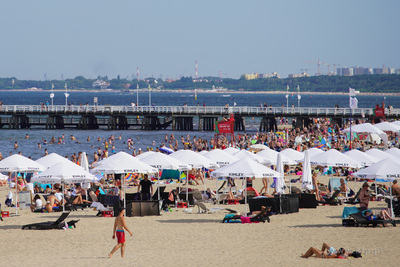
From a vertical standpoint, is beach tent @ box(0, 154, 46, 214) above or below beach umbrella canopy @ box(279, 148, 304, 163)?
above

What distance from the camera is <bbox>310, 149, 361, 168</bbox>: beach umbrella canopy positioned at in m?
21.4

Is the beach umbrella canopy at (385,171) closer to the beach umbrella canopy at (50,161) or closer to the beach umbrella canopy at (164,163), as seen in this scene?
the beach umbrella canopy at (164,163)

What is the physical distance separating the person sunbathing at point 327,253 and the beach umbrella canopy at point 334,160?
29.9ft

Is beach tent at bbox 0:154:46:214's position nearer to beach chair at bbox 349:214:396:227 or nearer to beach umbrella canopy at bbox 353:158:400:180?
beach chair at bbox 349:214:396:227

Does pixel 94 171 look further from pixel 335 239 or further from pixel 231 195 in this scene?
pixel 335 239

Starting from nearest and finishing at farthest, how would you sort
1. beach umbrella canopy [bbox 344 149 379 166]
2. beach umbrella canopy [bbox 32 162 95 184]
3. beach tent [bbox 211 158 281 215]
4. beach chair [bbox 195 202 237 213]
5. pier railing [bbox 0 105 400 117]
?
beach tent [bbox 211 158 281 215] → beach umbrella canopy [bbox 32 162 95 184] → beach chair [bbox 195 202 237 213] → beach umbrella canopy [bbox 344 149 379 166] → pier railing [bbox 0 105 400 117]

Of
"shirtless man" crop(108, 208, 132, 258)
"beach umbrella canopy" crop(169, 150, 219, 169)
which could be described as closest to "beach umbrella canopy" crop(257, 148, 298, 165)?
"beach umbrella canopy" crop(169, 150, 219, 169)

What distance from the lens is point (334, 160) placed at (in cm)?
2173

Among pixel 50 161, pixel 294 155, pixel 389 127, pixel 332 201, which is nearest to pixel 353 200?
pixel 332 201

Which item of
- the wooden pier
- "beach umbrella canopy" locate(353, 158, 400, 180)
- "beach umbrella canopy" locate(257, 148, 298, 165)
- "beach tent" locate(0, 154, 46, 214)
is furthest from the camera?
the wooden pier

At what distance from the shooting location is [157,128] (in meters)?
67.8

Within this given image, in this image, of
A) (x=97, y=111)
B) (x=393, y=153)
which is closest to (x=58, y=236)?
(x=393, y=153)

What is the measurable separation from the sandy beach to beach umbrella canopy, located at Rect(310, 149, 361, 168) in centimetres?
360

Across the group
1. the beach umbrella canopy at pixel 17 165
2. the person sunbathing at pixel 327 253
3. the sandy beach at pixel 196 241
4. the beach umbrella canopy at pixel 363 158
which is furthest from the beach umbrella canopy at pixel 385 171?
the beach umbrella canopy at pixel 17 165
